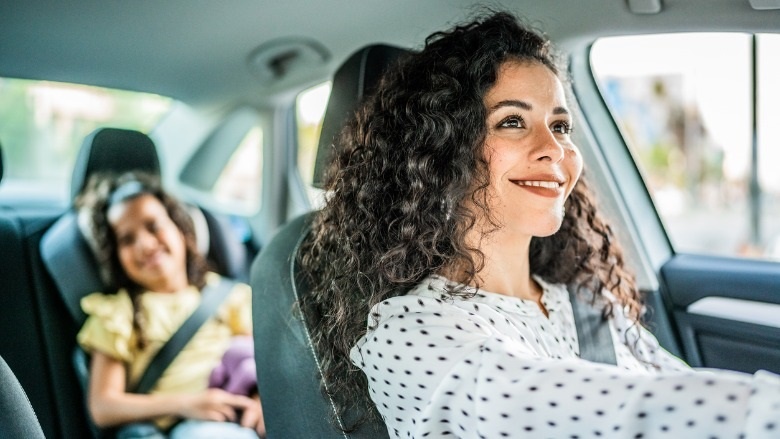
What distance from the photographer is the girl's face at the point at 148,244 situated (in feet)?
8.20

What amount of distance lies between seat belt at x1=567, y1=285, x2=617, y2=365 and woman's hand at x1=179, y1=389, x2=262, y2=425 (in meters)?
1.11

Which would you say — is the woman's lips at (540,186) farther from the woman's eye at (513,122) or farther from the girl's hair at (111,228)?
the girl's hair at (111,228)

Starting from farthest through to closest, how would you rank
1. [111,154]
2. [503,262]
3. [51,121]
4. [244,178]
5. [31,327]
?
[51,121] < [244,178] < [111,154] < [31,327] < [503,262]

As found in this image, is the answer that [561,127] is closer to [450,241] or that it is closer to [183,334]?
[450,241]

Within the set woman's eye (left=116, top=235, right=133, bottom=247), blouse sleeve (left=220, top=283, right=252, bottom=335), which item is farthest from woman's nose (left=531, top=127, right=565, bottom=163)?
woman's eye (left=116, top=235, right=133, bottom=247)

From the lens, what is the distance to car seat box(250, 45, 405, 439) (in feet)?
4.70

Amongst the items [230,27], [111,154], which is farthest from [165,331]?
[230,27]

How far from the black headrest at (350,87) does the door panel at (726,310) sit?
105 centimetres

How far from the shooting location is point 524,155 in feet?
4.57

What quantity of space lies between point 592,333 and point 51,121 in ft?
11.4

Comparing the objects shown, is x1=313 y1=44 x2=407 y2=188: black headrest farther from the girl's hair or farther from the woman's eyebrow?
the girl's hair

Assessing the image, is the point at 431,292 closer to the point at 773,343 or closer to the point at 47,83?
the point at 773,343

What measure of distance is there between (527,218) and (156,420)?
1418 millimetres

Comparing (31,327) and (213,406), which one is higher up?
(31,327)
